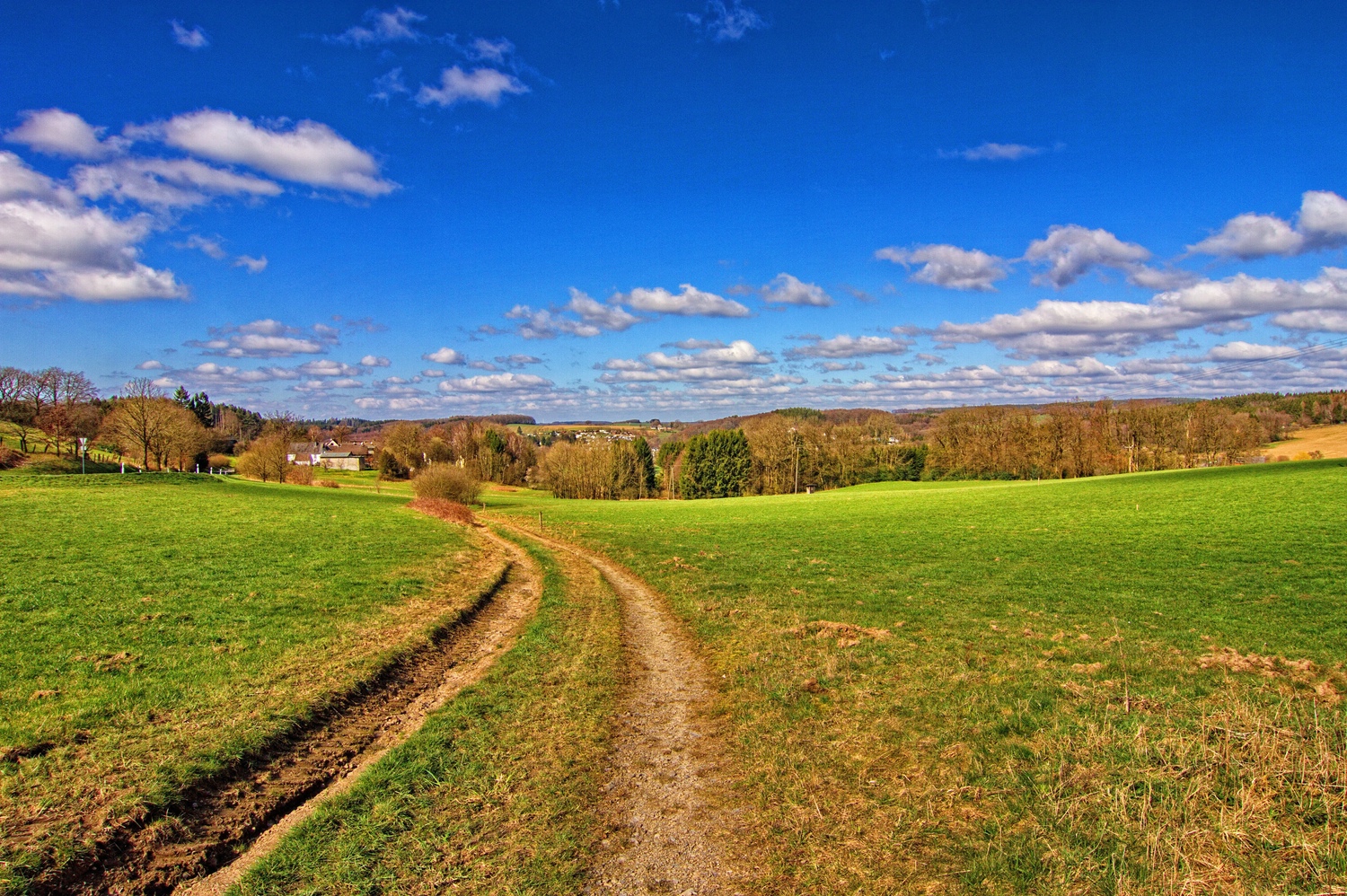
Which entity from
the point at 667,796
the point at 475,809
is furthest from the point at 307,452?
the point at 667,796

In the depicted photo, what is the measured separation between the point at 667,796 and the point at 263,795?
13.9 ft

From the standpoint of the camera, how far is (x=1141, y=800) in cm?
599

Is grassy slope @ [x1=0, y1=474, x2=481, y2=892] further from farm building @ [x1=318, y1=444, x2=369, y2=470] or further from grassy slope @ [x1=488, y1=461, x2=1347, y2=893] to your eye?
farm building @ [x1=318, y1=444, x2=369, y2=470]

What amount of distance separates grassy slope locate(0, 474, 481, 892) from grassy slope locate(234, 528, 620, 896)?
1839mm

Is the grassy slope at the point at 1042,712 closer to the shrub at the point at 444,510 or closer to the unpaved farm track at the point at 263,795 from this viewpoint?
the unpaved farm track at the point at 263,795

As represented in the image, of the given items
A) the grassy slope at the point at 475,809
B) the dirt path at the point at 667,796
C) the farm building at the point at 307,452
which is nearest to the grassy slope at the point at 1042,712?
the dirt path at the point at 667,796

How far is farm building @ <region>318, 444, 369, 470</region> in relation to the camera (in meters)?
142

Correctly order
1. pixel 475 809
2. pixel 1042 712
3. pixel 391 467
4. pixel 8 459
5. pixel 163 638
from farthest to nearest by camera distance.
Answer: pixel 391 467
pixel 8 459
pixel 163 638
pixel 1042 712
pixel 475 809

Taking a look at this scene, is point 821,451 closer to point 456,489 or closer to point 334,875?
point 456,489

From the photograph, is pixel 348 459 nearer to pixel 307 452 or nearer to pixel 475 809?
pixel 307 452

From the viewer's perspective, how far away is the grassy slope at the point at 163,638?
6.69m

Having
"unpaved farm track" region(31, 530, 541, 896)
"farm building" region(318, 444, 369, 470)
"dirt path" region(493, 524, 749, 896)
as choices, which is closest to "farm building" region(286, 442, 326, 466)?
"farm building" region(318, 444, 369, 470)

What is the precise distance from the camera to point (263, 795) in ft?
22.6

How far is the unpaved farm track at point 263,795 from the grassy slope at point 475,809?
0.41 meters
